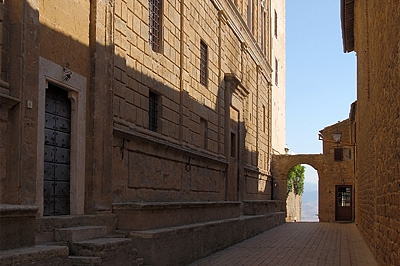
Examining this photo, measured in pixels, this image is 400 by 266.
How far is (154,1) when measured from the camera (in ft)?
44.5

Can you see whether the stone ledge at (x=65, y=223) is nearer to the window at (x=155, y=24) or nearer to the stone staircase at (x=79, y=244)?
the stone staircase at (x=79, y=244)

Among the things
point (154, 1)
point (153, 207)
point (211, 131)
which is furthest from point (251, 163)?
point (153, 207)

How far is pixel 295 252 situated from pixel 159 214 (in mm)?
5138

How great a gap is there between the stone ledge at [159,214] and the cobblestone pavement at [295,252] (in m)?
0.95

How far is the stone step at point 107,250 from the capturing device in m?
7.91

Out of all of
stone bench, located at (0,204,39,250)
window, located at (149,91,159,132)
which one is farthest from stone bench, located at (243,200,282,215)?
stone bench, located at (0,204,39,250)

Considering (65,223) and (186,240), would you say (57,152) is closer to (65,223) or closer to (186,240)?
(65,223)

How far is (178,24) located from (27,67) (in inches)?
306

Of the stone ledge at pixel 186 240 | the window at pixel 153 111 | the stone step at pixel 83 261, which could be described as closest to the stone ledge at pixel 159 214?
the stone ledge at pixel 186 240

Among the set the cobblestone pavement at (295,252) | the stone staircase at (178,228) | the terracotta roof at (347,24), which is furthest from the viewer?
the terracotta roof at (347,24)

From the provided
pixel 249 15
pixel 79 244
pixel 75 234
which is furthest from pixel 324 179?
pixel 79 244

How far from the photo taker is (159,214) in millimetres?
11023

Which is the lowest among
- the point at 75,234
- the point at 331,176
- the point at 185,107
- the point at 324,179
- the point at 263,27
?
the point at 75,234

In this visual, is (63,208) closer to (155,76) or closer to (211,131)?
(155,76)
